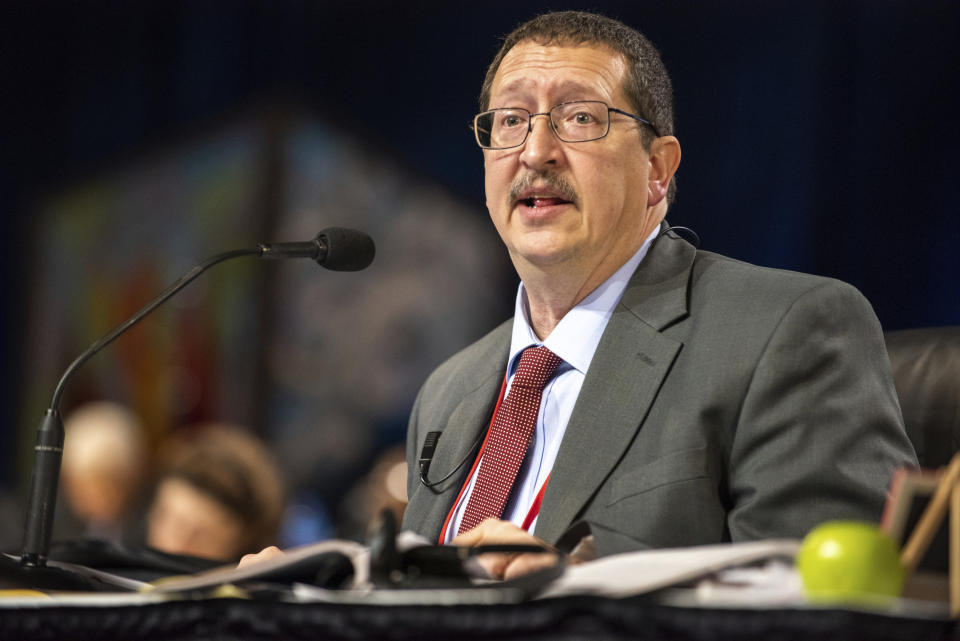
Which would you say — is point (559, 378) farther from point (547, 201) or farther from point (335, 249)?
point (335, 249)

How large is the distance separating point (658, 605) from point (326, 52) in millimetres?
4616

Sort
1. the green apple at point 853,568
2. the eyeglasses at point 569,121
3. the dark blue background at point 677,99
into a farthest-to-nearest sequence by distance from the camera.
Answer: the dark blue background at point 677,99 < the eyeglasses at point 569,121 < the green apple at point 853,568

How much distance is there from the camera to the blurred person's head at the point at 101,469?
4.15m

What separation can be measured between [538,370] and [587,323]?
125 mm

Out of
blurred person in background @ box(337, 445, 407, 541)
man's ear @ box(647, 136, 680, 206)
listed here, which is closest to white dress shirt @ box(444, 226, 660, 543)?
man's ear @ box(647, 136, 680, 206)

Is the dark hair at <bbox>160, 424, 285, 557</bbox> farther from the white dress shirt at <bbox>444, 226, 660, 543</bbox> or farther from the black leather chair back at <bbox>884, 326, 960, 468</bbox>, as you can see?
the black leather chair back at <bbox>884, 326, 960, 468</bbox>

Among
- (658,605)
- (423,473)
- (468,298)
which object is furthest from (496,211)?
(468,298)

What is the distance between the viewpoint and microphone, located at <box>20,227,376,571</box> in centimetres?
144

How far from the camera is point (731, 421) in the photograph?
1.57 meters

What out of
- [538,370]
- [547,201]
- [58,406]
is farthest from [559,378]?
[58,406]

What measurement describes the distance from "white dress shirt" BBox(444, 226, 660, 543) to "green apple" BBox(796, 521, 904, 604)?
0.80 m

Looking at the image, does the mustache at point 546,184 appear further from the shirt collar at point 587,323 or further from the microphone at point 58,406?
the microphone at point 58,406

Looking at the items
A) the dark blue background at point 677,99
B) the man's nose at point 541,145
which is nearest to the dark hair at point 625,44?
the man's nose at point 541,145

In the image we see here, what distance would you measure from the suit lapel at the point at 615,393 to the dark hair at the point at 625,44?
0.37 metres
